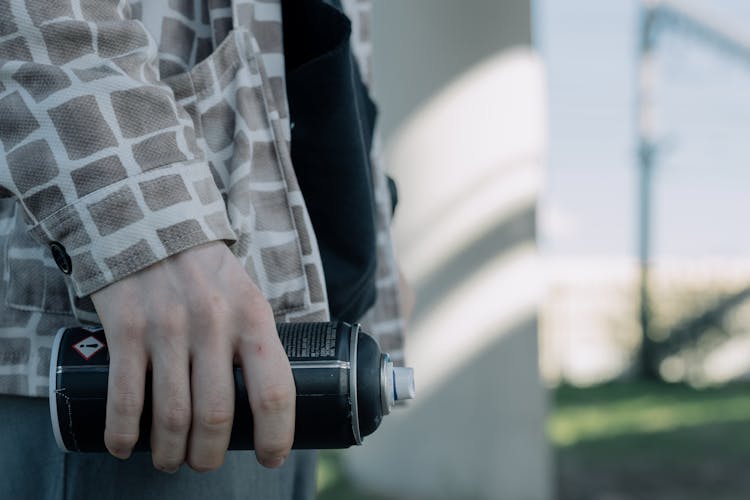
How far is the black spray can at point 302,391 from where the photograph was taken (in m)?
0.76

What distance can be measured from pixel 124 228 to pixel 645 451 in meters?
4.46

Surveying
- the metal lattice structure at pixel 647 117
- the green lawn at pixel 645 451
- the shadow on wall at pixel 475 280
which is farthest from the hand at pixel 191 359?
the metal lattice structure at pixel 647 117

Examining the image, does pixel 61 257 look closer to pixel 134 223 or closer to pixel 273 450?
pixel 134 223

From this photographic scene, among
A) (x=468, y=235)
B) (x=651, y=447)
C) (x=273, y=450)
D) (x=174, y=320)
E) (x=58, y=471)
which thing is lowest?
(x=651, y=447)

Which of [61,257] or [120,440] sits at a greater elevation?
[61,257]

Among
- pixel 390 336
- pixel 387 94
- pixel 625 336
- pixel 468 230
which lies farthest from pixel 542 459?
pixel 625 336

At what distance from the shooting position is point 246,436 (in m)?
0.74

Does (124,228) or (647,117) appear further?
(647,117)

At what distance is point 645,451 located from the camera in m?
4.73

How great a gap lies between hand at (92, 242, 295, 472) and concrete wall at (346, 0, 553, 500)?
304 centimetres

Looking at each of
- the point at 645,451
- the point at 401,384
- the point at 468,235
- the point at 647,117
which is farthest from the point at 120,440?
the point at 647,117

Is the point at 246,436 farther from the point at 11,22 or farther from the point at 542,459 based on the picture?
the point at 542,459

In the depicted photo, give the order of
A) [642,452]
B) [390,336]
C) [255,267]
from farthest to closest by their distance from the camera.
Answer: [642,452]
[390,336]
[255,267]

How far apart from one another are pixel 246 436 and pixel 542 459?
329 centimetres
